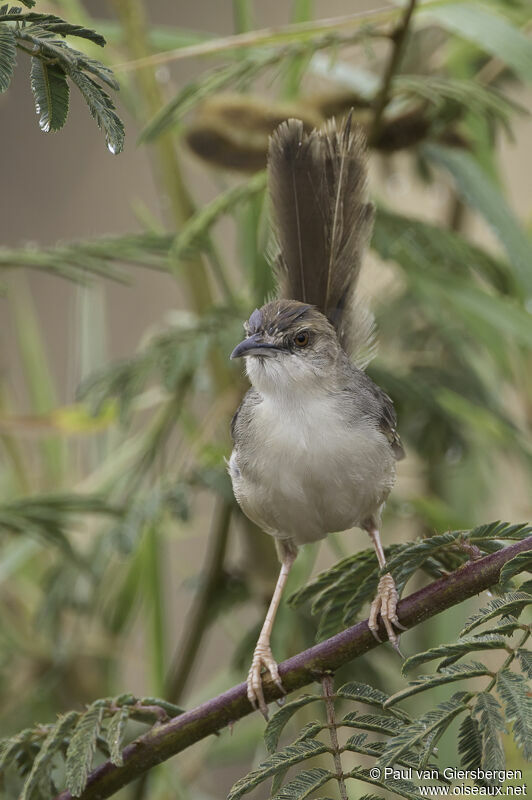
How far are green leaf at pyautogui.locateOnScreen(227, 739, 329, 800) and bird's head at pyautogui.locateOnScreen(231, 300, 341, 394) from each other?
66cm

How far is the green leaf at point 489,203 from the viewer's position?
6.12 ft

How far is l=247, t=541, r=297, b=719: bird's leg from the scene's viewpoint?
1104 millimetres

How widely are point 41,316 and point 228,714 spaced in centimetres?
333

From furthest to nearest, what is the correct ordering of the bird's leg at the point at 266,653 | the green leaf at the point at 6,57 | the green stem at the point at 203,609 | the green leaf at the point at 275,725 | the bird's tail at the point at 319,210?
the green stem at the point at 203,609 < the bird's tail at the point at 319,210 < the bird's leg at the point at 266,653 < the green leaf at the point at 275,725 < the green leaf at the point at 6,57

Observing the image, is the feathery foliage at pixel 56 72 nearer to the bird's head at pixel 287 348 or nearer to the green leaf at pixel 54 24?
the green leaf at pixel 54 24

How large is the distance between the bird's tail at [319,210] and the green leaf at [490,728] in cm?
74

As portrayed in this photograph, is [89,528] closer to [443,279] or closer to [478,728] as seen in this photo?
[443,279]

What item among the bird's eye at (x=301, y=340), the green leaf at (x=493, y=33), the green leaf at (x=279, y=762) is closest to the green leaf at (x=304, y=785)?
the green leaf at (x=279, y=762)

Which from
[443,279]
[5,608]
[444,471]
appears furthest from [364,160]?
[5,608]

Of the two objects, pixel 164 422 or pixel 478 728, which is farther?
pixel 164 422

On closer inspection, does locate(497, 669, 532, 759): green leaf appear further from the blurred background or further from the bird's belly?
the blurred background

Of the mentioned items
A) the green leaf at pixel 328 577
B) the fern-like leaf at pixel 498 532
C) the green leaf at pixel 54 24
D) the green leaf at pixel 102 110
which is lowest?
the fern-like leaf at pixel 498 532

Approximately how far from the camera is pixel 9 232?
13.1ft

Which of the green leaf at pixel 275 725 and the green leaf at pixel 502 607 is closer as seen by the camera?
the green leaf at pixel 502 607
